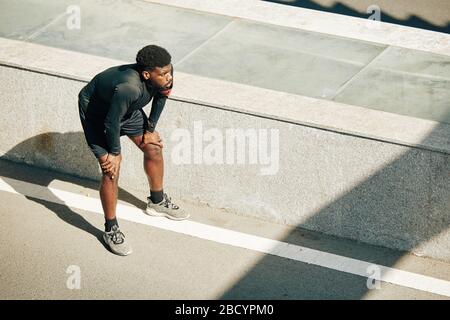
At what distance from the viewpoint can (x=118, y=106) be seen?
298 inches

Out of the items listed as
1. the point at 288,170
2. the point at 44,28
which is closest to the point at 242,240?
the point at 288,170

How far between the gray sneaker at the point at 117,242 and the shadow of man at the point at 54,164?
0.72m

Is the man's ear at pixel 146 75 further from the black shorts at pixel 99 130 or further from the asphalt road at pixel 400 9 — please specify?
the asphalt road at pixel 400 9

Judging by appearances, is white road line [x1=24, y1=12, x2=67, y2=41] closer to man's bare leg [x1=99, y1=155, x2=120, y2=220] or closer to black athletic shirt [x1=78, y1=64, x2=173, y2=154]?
black athletic shirt [x1=78, y1=64, x2=173, y2=154]

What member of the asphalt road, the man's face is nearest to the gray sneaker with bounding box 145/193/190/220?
the man's face

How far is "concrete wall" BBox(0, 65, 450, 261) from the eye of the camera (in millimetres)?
7938

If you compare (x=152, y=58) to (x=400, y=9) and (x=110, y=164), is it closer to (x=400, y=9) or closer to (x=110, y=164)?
(x=110, y=164)

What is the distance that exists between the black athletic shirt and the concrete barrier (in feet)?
2.36

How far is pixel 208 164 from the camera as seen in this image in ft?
28.5

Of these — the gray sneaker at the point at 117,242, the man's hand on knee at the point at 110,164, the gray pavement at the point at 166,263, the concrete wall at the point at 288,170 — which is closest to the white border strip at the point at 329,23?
the concrete wall at the point at 288,170

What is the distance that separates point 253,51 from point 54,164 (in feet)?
6.75

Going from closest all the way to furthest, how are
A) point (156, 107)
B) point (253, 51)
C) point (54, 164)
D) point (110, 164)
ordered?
1. point (110, 164)
2. point (156, 107)
3. point (54, 164)
4. point (253, 51)

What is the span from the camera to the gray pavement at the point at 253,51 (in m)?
8.80
